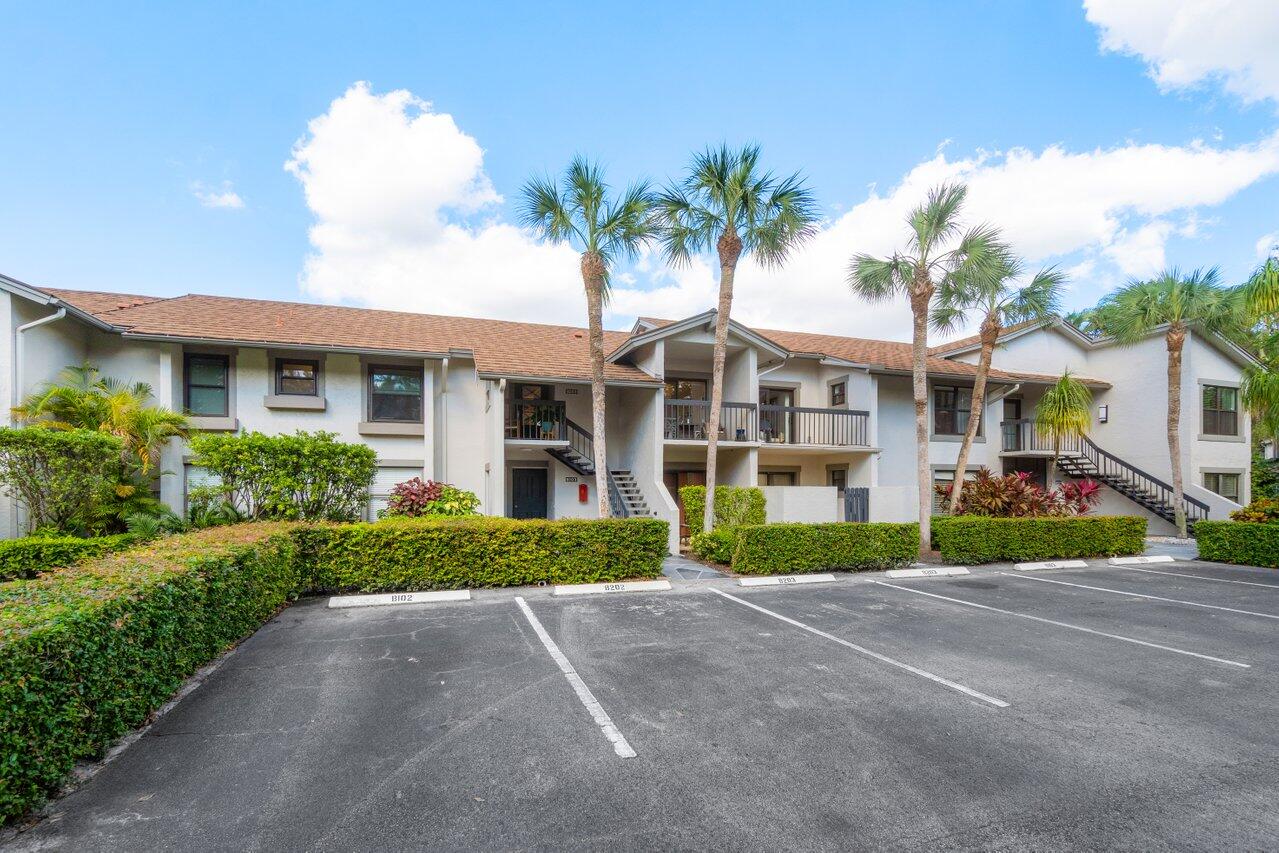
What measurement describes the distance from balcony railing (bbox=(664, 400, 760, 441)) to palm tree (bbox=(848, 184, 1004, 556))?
174 inches

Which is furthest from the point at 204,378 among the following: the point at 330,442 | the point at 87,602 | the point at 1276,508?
the point at 1276,508

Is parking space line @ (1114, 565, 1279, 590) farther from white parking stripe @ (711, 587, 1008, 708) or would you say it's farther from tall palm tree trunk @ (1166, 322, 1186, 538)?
white parking stripe @ (711, 587, 1008, 708)

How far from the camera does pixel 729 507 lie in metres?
14.5

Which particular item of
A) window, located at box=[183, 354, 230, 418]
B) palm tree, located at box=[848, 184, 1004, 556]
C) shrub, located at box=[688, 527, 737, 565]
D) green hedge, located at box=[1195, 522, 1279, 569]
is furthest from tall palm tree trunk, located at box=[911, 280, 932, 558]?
window, located at box=[183, 354, 230, 418]

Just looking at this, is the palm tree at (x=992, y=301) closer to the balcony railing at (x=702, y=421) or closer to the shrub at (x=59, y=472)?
the balcony railing at (x=702, y=421)

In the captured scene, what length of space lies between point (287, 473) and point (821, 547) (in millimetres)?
11724

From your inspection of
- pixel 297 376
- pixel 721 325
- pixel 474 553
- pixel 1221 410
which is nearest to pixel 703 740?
pixel 474 553

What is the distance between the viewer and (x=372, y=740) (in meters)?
4.52

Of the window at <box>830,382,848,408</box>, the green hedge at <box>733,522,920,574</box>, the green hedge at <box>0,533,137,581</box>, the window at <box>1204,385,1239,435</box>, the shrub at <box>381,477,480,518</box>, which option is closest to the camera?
the green hedge at <box>0,533,137,581</box>

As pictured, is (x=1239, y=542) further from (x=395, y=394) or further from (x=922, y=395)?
(x=395, y=394)

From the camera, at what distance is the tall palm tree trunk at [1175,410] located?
1711 cm

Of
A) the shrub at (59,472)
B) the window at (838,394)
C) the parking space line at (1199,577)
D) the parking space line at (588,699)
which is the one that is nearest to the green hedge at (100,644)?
the parking space line at (588,699)

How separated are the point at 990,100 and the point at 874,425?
920cm

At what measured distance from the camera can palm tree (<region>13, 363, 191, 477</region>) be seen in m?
11.2
